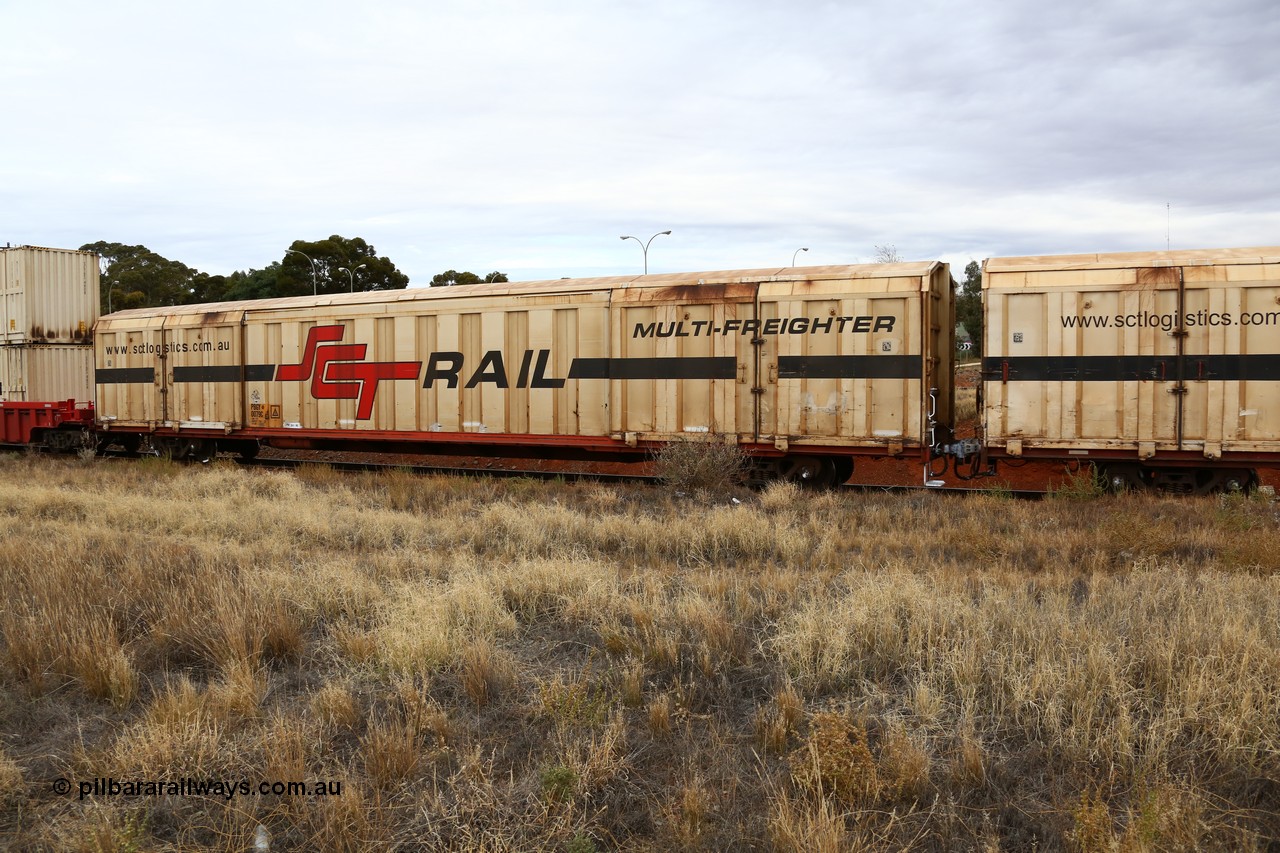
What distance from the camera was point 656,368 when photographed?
13.9 m

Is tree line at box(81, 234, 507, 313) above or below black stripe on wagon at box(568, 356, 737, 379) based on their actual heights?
above

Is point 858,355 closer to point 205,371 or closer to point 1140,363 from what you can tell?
point 1140,363

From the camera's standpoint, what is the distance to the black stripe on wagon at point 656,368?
13562mm

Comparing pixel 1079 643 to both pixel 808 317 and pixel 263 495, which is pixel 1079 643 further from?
pixel 263 495

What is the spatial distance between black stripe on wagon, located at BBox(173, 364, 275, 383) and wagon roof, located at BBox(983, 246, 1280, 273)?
1285 centimetres

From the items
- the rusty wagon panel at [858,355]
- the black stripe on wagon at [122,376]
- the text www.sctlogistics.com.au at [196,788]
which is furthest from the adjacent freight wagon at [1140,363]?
the black stripe on wagon at [122,376]

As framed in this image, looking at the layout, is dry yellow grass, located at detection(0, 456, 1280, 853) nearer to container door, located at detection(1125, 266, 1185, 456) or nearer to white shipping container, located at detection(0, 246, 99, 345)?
container door, located at detection(1125, 266, 1185, 456)

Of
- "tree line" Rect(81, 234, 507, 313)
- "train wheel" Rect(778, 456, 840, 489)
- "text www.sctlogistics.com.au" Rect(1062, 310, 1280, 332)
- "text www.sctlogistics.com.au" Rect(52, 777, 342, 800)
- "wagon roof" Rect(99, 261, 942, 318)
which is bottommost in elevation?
"text www.sctlogistics.com.au" Rect(52, 777, 342, 800)

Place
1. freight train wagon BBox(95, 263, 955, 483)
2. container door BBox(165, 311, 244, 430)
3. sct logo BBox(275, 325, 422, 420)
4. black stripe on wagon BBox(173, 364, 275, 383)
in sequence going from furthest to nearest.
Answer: container door BBox(165, 311, 244, 430) → black stripe on wagon BBox(173, 364, 275, 383) → sct logo BBox(275, 325, 422, 420) → freight train wagon BBox(95, 263, 955, 483)

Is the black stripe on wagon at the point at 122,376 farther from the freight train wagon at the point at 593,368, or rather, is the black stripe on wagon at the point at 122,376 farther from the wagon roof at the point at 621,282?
the wagon roof at the point at 621,282

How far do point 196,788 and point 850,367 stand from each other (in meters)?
10.4

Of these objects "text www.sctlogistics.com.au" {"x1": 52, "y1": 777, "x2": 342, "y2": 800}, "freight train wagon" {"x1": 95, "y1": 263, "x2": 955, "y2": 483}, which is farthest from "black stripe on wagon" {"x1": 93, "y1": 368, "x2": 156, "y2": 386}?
"text www.sctlogistics.com.au" {"x1": 52, "y1": 777, "x2": 342, "y2": 800}

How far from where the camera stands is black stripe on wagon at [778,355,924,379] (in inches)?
493

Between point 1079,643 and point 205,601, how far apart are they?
5671 millimetres
